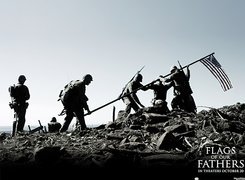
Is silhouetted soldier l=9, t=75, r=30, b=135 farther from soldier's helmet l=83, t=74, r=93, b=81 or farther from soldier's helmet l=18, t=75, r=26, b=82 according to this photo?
soldier's helmet l=83, t=74, r=93, b=81

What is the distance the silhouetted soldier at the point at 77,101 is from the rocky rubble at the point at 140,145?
0.74m

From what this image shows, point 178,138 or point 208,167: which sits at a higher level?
point 178,138

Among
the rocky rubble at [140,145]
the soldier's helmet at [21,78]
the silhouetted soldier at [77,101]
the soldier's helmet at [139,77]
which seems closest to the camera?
the rocky rubble at [140,145]

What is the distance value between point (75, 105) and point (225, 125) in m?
4.73

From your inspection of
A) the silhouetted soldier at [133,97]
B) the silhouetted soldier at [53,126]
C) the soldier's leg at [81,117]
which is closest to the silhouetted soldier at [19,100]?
the silhouetted soldier at [53,126]

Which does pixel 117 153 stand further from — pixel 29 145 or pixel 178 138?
pixel 29 145

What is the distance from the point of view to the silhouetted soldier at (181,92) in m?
11.5

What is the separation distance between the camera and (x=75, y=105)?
9680 millimetres

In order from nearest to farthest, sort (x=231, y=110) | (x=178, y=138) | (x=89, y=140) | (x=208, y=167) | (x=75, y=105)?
(x=208, y=167) < (x=178, y=138) < (x=89, y=140) < (x=75, y=105) < (x=231, y=110)

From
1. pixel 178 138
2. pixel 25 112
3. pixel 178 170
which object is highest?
pixel 25 112

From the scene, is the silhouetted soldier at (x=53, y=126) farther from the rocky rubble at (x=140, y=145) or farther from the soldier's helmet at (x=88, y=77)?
the soldier's helmet at (x=88, y=77)

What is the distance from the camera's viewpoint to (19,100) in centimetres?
1050

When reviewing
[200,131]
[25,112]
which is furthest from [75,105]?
[200,131]

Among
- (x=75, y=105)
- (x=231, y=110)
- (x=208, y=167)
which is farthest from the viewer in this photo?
(x=231, y=110)
